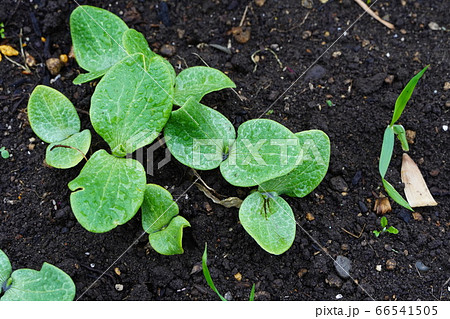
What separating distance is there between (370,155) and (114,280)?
3.43 feet

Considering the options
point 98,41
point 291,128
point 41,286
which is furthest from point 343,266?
point 98,41

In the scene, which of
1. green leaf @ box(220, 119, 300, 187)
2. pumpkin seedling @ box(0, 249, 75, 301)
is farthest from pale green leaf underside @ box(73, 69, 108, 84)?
pumpkin seedling @ box(0, 249, 75, 301)

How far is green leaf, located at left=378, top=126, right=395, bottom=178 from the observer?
1656mm

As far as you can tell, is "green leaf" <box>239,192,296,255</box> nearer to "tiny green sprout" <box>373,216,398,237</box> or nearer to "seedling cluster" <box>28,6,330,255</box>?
"seedling cluster" <box>28,6,330,255</box>

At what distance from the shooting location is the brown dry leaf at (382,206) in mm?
1684

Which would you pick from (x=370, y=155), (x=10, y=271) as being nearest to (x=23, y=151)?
(x=10, y=271)

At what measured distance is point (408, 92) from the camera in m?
1.64

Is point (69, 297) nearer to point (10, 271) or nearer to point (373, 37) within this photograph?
point (10, 271)

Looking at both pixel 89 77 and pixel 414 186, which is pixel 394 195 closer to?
pixel 414 186

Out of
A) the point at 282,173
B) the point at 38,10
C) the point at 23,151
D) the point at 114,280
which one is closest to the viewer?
the point at 282,173

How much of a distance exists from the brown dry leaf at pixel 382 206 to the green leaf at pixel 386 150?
0.11 metres

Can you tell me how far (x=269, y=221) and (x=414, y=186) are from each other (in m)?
0.59

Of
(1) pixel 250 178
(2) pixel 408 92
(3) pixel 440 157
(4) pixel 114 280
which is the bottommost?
(4) pixel 114 280

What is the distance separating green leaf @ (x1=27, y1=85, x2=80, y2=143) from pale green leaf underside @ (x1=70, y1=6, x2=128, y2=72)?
0.19 m
